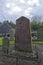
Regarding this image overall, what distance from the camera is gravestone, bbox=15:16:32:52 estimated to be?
1376cm

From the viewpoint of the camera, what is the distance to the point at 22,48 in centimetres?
1388

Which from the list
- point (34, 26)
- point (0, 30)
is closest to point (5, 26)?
point (0, 30)

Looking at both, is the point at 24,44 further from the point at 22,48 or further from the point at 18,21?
the point at 18,21

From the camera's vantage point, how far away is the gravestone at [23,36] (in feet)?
45.1

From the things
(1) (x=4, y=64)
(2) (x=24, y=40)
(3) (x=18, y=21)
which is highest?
(3) (x=18, y=21)

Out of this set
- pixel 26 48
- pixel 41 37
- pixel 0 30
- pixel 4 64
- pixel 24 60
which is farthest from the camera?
pixel 0 30

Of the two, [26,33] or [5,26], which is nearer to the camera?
[26,33]

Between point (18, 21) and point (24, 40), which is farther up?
point (18, 21)

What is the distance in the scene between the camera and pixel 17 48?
46.1 ft

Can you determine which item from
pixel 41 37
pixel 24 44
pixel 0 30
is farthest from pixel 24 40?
pixel 0 30

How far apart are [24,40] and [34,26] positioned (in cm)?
4327

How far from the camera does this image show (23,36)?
1392 cm

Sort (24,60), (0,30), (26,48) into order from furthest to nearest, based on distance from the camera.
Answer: (0,30)
(26,48)
(24,60)

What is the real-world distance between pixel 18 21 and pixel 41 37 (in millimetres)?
19854
